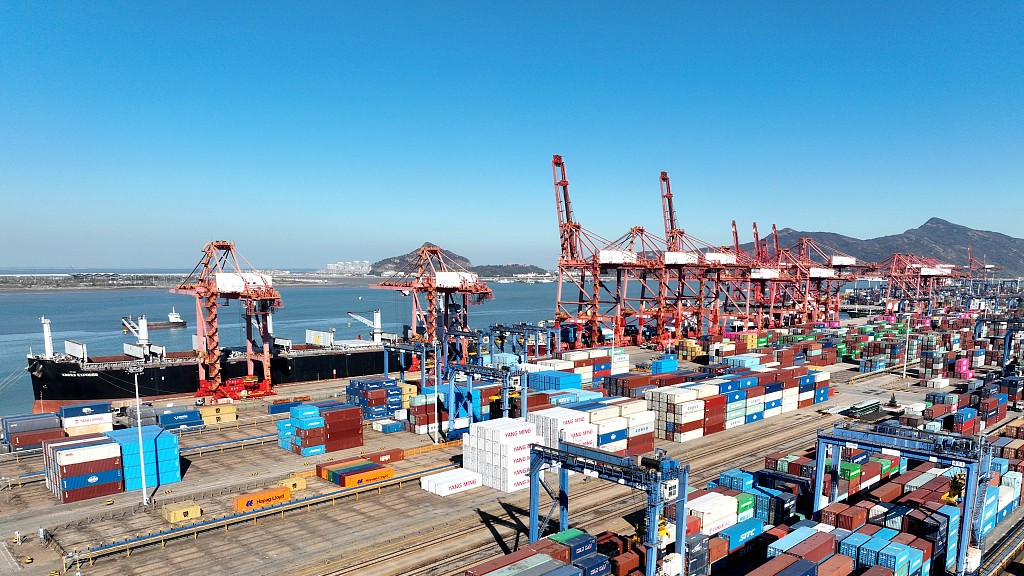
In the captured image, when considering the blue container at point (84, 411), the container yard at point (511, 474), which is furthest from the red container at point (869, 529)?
the blue container at point (84, 411)

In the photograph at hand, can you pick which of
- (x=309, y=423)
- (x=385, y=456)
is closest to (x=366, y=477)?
(x=385, y=456)

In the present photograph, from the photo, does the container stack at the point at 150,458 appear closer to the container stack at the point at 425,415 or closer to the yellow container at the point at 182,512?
the yellow container at the point at 182,512

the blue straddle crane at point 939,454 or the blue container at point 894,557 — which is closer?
the blue container at point 894,557

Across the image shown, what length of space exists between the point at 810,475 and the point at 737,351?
5996 cm

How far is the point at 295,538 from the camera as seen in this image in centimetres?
2898

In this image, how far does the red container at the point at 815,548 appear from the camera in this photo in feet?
73.7

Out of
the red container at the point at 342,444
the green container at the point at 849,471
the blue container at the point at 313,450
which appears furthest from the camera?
the red container at the point at 342,444

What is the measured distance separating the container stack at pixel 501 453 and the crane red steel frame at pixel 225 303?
36714mm

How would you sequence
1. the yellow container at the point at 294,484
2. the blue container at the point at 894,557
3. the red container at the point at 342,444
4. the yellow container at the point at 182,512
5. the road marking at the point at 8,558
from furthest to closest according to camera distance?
1. the red container at the point at 342,444
2. the yellow container at the point at 294,484
3. the yellow container at the point at 182,512
4. the road marking at the point at 8,558
5. the blue container at the point at 894,557

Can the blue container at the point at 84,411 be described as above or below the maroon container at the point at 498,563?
above

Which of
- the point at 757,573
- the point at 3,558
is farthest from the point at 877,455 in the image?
the point at 3,558

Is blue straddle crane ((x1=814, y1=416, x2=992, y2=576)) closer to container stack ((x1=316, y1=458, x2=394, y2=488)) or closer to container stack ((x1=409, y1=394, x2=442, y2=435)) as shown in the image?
container stack ((x1=316, y1=458, x2=394, y2=488))

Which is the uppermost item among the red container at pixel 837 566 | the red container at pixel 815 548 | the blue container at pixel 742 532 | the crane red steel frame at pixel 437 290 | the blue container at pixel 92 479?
the crane red steel frame at pixel 437 290

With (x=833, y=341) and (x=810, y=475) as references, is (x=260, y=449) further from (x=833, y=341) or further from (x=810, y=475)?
(x=833, y=341)
